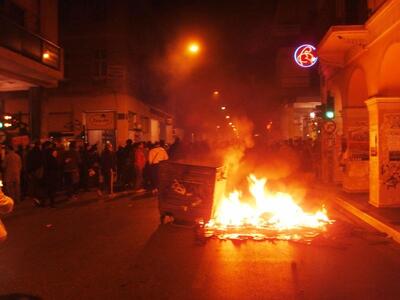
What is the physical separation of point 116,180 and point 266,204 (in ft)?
32.3

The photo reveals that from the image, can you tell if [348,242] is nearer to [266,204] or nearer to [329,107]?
[266,204]

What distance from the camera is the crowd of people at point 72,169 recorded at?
13023mm

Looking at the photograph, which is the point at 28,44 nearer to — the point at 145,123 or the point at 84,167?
the point at 84,167

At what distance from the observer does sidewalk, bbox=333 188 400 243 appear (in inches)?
360

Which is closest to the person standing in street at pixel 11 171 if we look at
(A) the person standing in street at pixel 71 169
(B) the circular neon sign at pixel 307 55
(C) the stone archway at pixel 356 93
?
(A) the person standing in street at pixel 71 169

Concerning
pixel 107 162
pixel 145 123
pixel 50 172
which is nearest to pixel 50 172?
pixel 50 172

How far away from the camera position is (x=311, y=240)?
8125 millimetres

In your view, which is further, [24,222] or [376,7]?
[376,7]

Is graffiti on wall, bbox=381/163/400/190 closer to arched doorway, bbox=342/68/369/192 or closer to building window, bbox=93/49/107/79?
arched doorway, bbox=342/68/369/192

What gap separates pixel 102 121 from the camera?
26.0 m

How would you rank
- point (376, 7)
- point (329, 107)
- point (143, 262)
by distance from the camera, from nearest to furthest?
point (143, 262) → point (376, 7) → point (329, 107)

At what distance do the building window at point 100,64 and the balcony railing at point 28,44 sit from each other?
7.05 m

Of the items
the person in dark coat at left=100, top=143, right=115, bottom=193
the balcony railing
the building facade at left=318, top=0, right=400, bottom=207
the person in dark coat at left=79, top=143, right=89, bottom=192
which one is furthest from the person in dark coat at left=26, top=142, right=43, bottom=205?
the building facade at left=318, top=0, right=400, bottom=207

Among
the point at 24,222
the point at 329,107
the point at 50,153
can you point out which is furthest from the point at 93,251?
the point at 329,107
